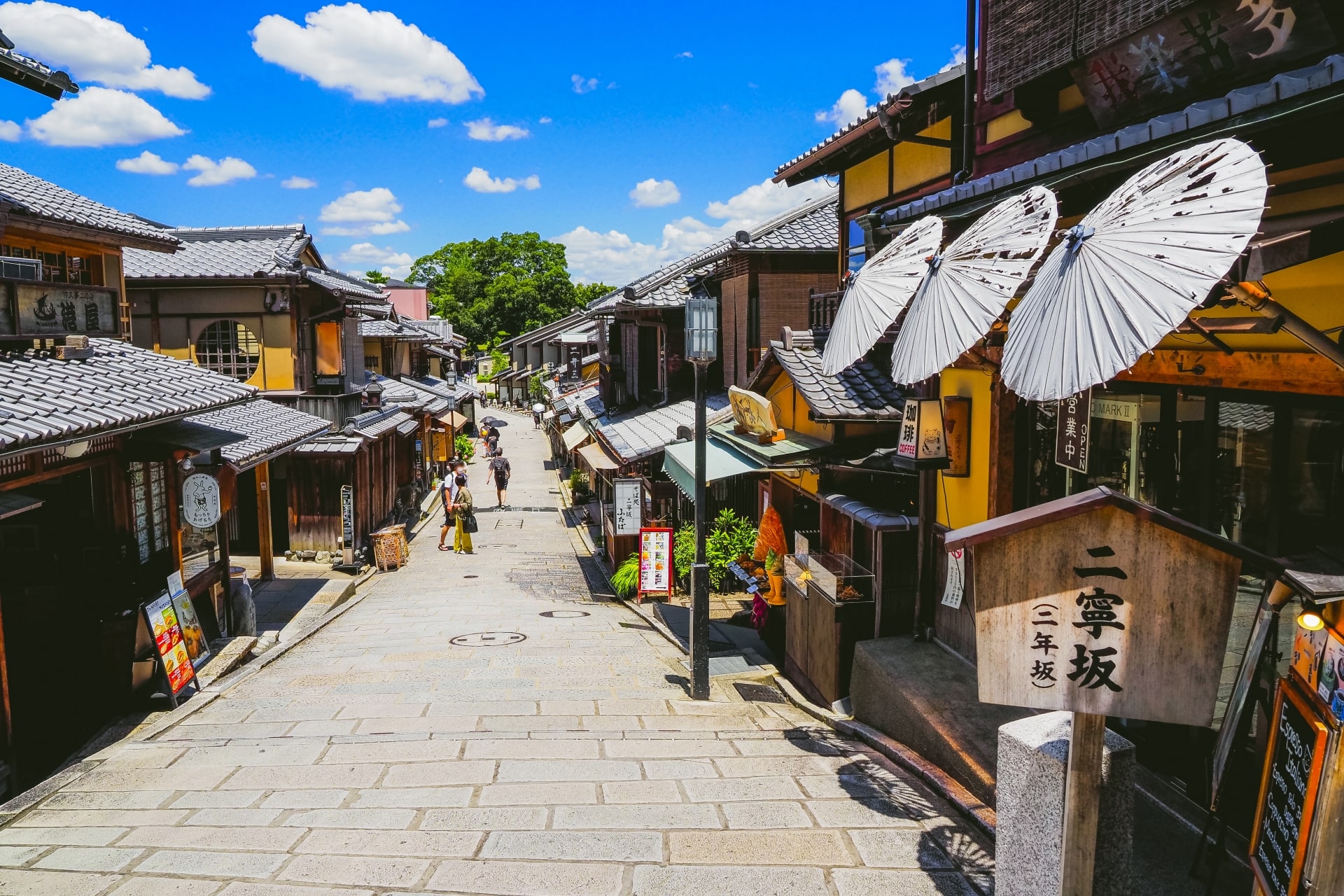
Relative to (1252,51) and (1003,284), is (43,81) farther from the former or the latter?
(1252,51)

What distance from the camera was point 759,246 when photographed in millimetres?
19328

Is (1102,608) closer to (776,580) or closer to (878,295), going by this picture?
(878,295)

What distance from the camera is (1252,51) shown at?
22.2 feet

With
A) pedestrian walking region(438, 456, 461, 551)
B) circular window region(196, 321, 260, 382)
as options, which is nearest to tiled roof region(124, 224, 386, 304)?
circular window region(196, 321, 260, 382)

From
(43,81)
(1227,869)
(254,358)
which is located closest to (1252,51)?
(1227,869)

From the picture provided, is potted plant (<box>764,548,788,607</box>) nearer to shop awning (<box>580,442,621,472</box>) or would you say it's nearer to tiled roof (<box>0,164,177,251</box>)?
shop awning (<box>580,442,621,472</box>)

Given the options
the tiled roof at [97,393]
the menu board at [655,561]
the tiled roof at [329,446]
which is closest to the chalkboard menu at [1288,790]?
the tiled roof at [97,393]

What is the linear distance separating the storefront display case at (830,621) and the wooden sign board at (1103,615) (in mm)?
6750

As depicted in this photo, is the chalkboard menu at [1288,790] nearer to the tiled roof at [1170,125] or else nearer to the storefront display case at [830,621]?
the tiled roof at [1170,125]

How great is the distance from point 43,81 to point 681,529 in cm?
1408

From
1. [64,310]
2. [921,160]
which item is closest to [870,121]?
[921,160]

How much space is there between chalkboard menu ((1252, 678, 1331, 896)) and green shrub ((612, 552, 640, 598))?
1541 centimetres

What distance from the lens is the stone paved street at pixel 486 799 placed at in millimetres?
6113

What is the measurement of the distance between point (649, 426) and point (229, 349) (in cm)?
1101
